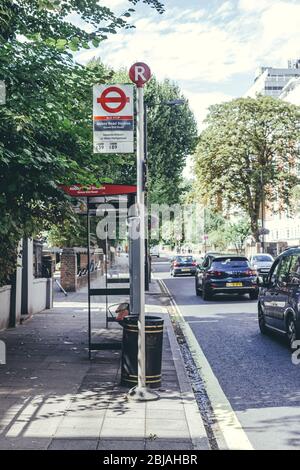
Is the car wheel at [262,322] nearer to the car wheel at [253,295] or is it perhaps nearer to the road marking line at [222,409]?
the road marking line at [222,409]

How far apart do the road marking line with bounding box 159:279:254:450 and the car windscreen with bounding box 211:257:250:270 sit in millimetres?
10129

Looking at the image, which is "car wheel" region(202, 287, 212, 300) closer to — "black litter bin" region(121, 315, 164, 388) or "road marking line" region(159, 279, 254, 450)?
"road marking line" region(159, 279, 254, 450)

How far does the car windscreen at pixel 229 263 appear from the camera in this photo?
20906 mm

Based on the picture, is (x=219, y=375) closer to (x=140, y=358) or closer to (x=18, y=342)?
(x=140, y=358)

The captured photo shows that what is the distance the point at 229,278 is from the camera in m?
20.7

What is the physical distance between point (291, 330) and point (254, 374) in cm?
207

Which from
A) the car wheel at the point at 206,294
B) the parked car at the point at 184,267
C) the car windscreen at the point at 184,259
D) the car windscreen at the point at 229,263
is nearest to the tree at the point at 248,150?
the car windscreen at the point at 184,259

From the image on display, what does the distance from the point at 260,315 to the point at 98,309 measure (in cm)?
663

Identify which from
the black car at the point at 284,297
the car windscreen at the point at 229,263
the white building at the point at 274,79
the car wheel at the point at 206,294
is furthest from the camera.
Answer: the white building at the point at 274,79

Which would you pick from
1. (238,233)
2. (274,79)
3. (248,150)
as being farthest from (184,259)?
(274,79)

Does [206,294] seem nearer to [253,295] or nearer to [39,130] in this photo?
[253,295]

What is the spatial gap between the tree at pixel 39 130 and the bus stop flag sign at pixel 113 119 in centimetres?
84

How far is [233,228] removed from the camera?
8019 cm
